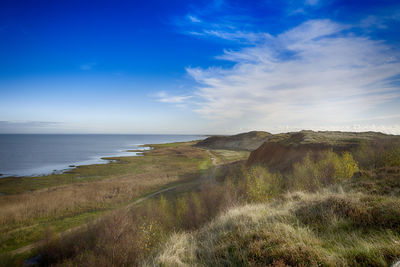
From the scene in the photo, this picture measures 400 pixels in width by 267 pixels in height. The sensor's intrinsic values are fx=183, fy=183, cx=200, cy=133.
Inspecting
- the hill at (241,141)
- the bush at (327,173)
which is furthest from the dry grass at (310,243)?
the hill at (241,141)

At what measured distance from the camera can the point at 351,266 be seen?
3.82 meters

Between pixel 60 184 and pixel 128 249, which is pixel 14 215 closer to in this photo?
pixel 60 184

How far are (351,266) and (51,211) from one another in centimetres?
3340

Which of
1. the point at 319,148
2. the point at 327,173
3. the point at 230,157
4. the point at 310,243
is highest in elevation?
the point at 319,148

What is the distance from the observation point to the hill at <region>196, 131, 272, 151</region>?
444 feet

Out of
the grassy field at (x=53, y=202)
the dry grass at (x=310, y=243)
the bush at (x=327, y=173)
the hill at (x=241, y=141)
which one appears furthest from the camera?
the hill at (x=241, y=141)

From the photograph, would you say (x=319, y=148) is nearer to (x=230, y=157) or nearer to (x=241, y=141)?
(x=230, y=157)

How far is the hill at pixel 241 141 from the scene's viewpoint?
444 ft

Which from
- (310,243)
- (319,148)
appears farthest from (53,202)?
(319,148)

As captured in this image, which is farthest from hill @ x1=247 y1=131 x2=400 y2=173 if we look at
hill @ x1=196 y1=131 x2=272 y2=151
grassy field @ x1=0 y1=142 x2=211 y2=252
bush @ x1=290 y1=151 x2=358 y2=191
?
hill @ x1=196 y1=131 x2=272 y2=151

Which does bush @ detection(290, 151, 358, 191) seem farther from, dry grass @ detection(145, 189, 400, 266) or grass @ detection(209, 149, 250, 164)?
grass @ detection(209, 149, 250, 164)

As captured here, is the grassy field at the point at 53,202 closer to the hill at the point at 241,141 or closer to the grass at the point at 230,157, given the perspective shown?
the grass at the point at 230,157

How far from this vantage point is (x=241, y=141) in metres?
150

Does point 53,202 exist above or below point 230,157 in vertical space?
below
